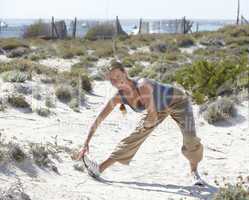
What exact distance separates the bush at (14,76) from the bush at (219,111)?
3943mm

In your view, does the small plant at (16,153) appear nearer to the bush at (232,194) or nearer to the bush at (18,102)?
the bush at (232,194)

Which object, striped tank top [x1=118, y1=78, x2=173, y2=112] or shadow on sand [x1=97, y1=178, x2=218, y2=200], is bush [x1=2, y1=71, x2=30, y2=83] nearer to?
shadow on sand [x1=97, y1=178, x2=218, y2=200]

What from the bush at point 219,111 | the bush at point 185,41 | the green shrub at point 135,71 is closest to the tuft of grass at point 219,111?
the bush at point 219,111

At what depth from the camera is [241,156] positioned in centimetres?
726

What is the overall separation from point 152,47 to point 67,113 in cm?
1510

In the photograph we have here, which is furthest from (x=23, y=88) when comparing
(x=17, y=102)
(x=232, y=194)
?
(x=232, y=194)

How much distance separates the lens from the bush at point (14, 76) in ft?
37.2

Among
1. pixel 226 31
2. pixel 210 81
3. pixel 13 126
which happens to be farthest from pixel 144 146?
pixel 226 31

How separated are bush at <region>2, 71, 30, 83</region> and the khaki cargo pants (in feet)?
19.5

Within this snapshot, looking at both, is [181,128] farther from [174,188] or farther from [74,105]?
[74,105]

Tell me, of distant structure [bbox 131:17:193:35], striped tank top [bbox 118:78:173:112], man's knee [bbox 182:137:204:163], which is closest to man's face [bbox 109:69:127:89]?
striped tank top [bbox 118:78:173:112]

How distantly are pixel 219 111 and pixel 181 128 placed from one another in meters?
3.70

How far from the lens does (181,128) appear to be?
19.1ft

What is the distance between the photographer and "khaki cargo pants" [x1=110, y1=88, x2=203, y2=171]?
224 inches
